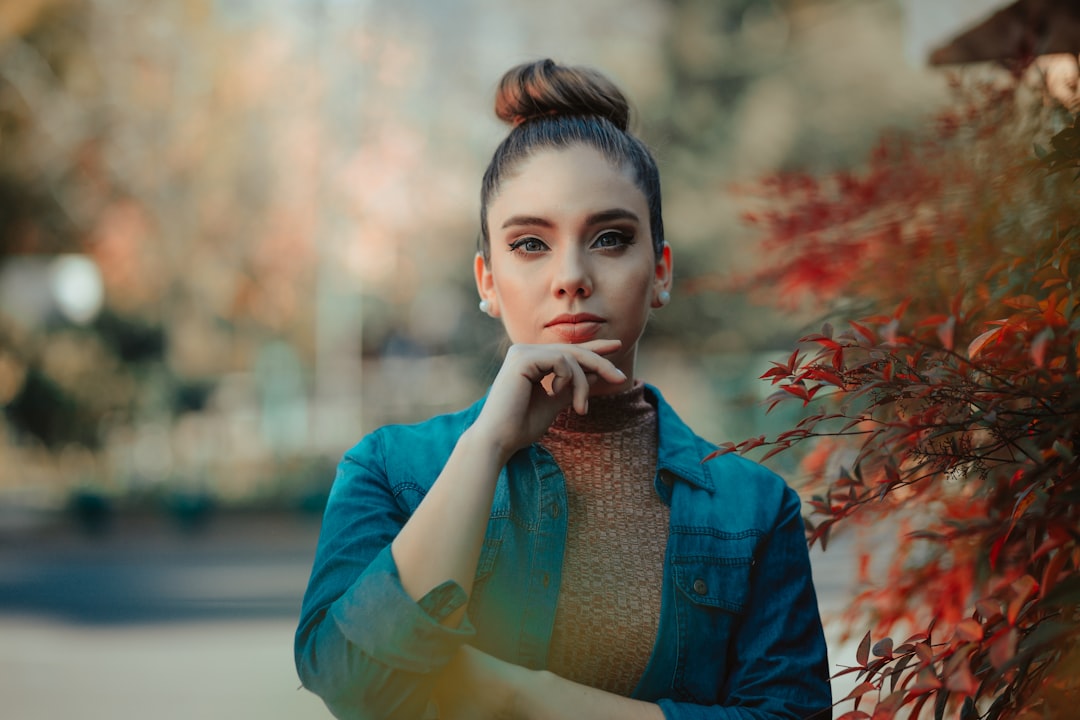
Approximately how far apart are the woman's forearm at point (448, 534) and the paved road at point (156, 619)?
4.80 meters

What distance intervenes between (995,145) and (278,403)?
18.9 m

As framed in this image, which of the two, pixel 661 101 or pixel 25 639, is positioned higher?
pixel 661 101

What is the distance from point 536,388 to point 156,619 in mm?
7595

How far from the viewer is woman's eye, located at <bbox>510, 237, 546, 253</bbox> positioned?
1623mm

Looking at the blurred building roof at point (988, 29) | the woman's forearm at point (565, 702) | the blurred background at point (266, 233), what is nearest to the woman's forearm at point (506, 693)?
the woman's forearm at point (565, 702)

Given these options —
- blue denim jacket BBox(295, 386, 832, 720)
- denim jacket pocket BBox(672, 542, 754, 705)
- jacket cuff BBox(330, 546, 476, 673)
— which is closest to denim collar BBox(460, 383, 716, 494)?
blue denim jacket BBox(295, 386, 832, 720)

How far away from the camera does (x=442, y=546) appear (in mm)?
1379

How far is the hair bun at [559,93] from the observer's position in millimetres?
1730

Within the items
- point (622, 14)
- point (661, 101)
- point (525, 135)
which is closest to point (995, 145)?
point (525, 135)

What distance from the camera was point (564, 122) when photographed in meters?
1.69

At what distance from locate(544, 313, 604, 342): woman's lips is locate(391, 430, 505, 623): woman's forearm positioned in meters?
0.26

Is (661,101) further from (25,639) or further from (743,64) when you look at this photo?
(25,639)

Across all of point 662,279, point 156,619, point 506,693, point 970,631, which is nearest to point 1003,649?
point 970,631

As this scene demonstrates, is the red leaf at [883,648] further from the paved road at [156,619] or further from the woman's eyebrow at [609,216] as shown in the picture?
the paved road at [156,619]
